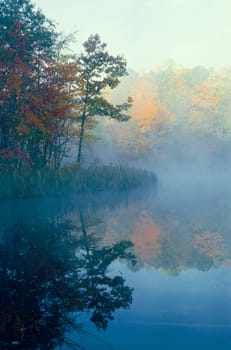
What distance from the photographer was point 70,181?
1666 cm

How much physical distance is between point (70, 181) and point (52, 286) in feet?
38.8

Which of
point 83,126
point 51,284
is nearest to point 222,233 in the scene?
point 51,284

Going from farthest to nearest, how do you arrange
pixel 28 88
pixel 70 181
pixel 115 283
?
pixel 28 88 < pixel 70 181 < pixel 115 283

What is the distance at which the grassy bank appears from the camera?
14648mm

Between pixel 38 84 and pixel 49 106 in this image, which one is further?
pixel 38 84

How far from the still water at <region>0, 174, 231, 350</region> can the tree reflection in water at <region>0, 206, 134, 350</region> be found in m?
0.01

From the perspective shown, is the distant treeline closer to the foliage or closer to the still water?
the foliage

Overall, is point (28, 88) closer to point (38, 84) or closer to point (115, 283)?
point (38, 84)

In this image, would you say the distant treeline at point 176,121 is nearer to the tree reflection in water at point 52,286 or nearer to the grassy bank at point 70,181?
the grassy bank at point 70,181

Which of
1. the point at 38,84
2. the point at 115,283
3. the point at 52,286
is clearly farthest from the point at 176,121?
the point at 52,286

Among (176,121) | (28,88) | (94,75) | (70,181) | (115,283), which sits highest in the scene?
(176,121)

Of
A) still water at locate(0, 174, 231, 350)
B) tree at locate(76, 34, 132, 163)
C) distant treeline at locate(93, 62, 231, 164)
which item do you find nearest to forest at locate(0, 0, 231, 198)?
tree at locate(76, 34, 132, 163)

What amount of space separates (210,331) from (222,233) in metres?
4.95

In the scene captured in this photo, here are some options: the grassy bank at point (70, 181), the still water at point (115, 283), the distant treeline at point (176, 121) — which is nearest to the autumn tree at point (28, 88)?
the grassy bank at point (70, 181)
